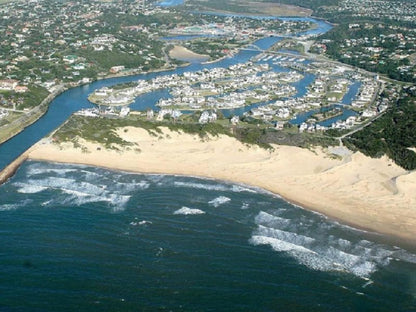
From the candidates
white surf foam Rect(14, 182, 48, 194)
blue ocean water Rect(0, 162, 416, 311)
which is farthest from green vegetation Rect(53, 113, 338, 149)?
blue ocean water Rect(0, 162, 416, 311)

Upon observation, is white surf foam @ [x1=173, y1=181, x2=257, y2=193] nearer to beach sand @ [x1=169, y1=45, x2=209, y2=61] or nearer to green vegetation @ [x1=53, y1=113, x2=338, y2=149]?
green vegetation @ [x1=53, y1=113, x2=338, y2=149]

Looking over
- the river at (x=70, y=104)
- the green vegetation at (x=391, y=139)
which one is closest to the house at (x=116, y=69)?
the river at (x=70, y=104)

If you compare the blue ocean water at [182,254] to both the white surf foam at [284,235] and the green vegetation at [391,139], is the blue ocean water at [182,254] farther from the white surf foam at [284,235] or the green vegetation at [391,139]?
the green vegetation at [391,139]

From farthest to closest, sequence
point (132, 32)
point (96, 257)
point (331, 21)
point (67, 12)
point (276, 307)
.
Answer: point (331, 21) → point (67, 12) → point (132, 32) → point (96, 257) → point (276, 307)

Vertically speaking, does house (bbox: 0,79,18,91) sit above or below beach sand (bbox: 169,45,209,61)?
above

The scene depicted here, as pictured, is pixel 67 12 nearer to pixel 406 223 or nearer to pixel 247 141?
pixel 247 141

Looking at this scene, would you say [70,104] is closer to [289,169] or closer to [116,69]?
[116,69]

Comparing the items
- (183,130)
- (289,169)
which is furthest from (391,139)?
(183,130)

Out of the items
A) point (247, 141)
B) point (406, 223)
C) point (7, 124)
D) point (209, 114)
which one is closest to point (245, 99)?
point (209, 114)
